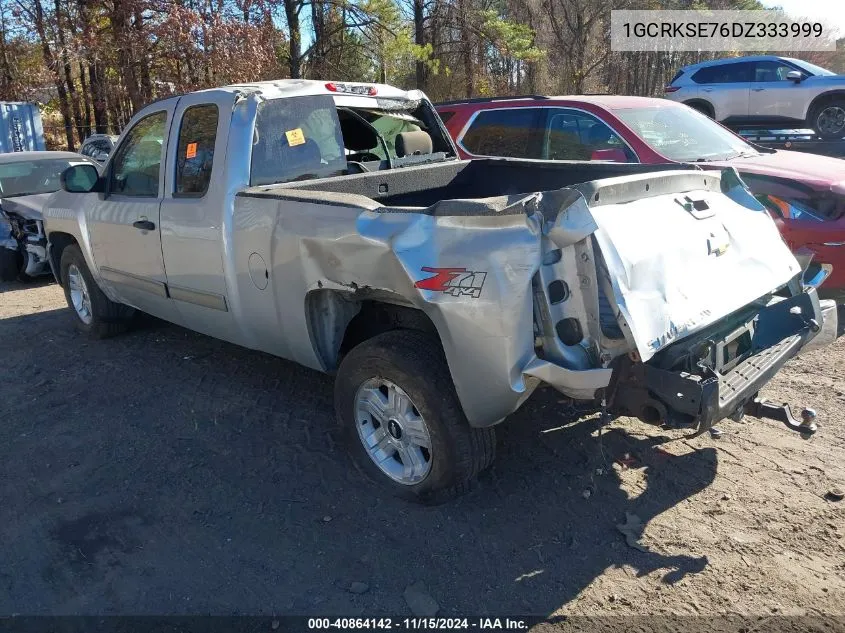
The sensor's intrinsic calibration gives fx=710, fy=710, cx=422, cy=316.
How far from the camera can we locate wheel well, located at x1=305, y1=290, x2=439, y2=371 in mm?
3799

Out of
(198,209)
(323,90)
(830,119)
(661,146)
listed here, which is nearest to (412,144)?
(323,90)

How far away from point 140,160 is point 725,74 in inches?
535

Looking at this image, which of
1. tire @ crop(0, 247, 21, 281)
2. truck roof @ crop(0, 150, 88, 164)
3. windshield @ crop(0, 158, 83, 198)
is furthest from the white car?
tire @ crop(0, 247, 21, 281)

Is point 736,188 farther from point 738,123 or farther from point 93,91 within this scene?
point 93,91

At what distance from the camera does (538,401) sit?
14.9ft

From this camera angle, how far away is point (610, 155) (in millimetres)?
6766

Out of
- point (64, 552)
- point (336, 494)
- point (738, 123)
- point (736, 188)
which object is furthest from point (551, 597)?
point (738, 123)

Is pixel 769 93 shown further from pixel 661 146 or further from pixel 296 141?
pixel 296 141

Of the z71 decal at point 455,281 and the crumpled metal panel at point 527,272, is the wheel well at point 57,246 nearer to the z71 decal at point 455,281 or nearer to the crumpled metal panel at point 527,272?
the crumpled metal panel at point 527,272

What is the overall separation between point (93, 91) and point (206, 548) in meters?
17.9

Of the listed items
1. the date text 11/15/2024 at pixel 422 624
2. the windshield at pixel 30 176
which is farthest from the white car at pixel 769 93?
the date text 11/15/2024 at pixel 422 624

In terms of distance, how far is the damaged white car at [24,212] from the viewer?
899 centimetres

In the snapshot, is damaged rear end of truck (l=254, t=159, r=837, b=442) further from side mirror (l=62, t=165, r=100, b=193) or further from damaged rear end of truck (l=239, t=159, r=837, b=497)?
side mirror (l=62, t=165, r=100, b=193)

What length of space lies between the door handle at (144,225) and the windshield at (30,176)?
18.3 feet
